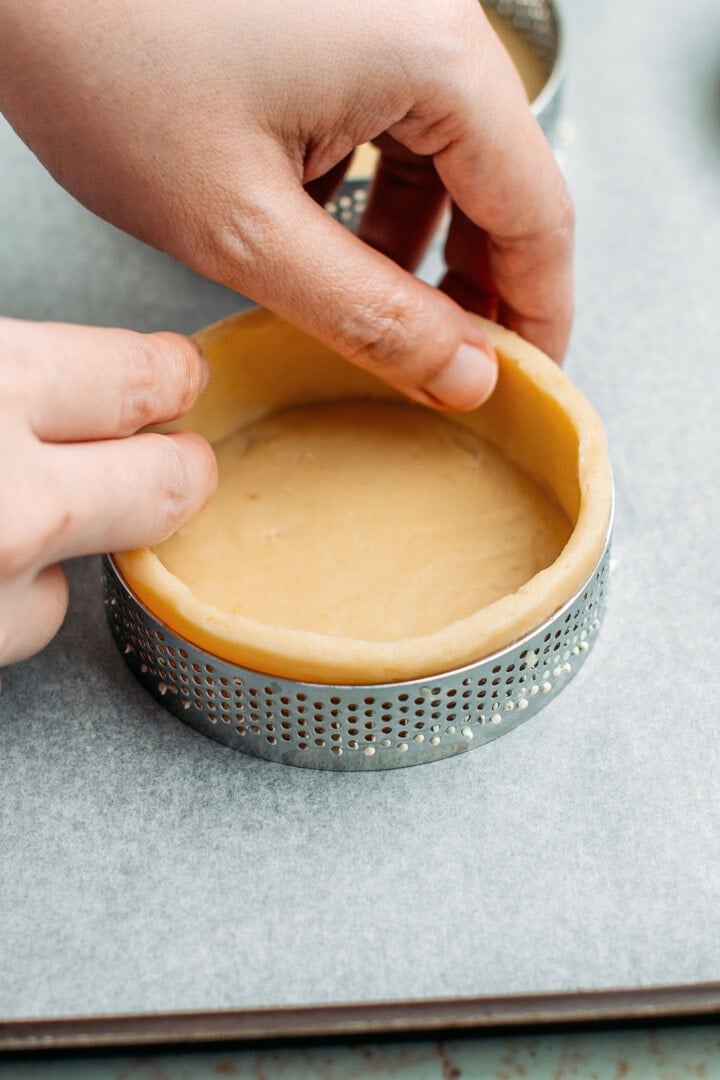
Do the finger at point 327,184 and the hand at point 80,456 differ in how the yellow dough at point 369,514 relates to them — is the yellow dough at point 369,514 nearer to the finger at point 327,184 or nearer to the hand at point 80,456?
the hand at point 80,456

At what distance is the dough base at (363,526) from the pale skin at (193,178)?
117mm

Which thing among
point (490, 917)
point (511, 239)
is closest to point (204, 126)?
point (511, 239)

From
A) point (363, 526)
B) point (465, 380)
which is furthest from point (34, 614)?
point (465, 380)

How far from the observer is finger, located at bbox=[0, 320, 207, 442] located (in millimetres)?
798

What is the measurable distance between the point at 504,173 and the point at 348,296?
0.70 ft

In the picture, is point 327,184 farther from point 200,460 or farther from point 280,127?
point 200,460

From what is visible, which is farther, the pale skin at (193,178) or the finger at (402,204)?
the finger at (402,204)

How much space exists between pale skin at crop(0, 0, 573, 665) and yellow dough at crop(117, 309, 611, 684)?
0.35ft

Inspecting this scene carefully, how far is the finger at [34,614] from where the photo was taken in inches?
35.0

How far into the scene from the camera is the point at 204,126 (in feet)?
2.88

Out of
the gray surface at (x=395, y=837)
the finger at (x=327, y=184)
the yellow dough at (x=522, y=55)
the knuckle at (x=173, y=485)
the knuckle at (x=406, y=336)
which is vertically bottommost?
the gray surface at (x=395, y=837)

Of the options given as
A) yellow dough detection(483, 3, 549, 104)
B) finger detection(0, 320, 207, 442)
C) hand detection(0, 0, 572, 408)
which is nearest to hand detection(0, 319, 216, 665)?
finger detection(0, 320, 207, 442)

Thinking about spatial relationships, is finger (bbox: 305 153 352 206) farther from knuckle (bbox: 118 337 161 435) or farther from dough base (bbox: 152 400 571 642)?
knuckle (bbox: 118 337 161 435)

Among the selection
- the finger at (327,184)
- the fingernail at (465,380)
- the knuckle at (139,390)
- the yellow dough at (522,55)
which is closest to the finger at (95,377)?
the knuckle at (139,390)
